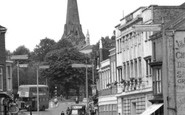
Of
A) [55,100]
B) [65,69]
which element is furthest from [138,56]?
[65,69]

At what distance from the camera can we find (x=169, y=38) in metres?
60.5

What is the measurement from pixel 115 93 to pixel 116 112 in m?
2.05

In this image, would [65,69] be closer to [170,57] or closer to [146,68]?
[146,68]

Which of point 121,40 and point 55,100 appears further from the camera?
point 55,100

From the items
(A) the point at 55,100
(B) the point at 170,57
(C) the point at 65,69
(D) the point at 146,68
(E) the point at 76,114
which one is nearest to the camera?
(B) the point at 170,57

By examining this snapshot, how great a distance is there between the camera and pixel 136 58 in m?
75.9

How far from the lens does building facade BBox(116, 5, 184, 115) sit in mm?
70312

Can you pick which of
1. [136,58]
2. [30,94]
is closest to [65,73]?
[30,94]

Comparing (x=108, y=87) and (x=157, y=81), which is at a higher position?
(x=157, y=81)

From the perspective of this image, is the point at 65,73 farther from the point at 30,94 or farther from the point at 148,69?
the point at 148,69

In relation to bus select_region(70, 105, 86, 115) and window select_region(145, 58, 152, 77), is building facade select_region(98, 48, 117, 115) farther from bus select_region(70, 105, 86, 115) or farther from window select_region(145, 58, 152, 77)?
window select_region(145, 58, 152, 77)

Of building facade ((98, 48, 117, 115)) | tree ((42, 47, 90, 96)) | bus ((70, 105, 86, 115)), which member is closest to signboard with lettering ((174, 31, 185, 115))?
building facade ((98, 48, 117, 115))

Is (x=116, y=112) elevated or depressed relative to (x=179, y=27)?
depressed

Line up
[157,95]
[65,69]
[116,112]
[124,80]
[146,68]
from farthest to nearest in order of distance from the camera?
1. [65,69]
2. [116,112]
3. [124,80]
4. [146,68]
5. [157,95]
